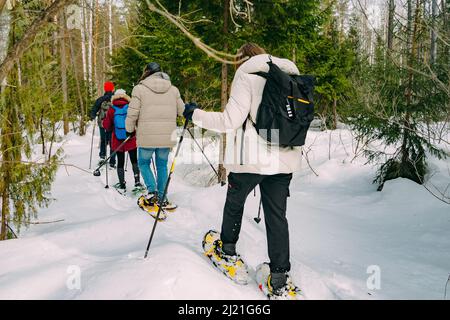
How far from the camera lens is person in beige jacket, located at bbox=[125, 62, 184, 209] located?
5.04 meters

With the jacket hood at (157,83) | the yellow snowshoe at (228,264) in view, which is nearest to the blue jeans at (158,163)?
the jacket hood at (157,83)

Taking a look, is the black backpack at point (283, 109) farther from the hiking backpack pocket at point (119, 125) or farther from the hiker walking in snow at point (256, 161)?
the hiking backpack pocket at point (119, 125)

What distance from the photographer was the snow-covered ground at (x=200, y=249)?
287cm

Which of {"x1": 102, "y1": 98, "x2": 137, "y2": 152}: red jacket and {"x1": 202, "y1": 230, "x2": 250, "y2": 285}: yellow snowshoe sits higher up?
{"x1": 102, "y1": 98, "x2": 137, "y2": 152}: red jacket

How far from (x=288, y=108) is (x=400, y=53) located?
19.3 ft

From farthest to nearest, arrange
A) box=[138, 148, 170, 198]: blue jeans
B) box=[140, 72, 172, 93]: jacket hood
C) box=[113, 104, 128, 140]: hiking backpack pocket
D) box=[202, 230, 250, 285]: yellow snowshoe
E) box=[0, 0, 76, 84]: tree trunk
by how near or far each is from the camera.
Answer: box=[113, 104, 128, 140]: hiking backpack pocket < box=[138, 148, 170, 198]: blue jeans < box=[140, 72, 172, 93]: jacket hood < box=[202, 230, 250, 285]: yellow snowshoe < box=[0, 0, 76, 84]: tree trunk

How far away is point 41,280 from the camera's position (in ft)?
9.82

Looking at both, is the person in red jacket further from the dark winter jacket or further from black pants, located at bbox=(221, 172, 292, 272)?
black pants, located at bbox=(221, 172, 292, 272)

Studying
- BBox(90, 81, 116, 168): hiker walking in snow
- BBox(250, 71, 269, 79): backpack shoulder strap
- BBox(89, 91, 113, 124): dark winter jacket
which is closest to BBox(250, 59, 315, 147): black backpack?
BBox(250, 71, 269, 79): backpack shoulder strap

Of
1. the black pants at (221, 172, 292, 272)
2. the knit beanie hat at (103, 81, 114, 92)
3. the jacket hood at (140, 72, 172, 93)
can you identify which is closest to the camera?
the black pants at (221, 172, 292, 272)

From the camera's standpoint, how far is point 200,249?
12.2 feet

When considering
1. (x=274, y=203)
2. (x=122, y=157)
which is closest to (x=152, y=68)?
(x=122, y=157)

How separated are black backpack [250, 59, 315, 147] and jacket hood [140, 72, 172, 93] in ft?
8.24
